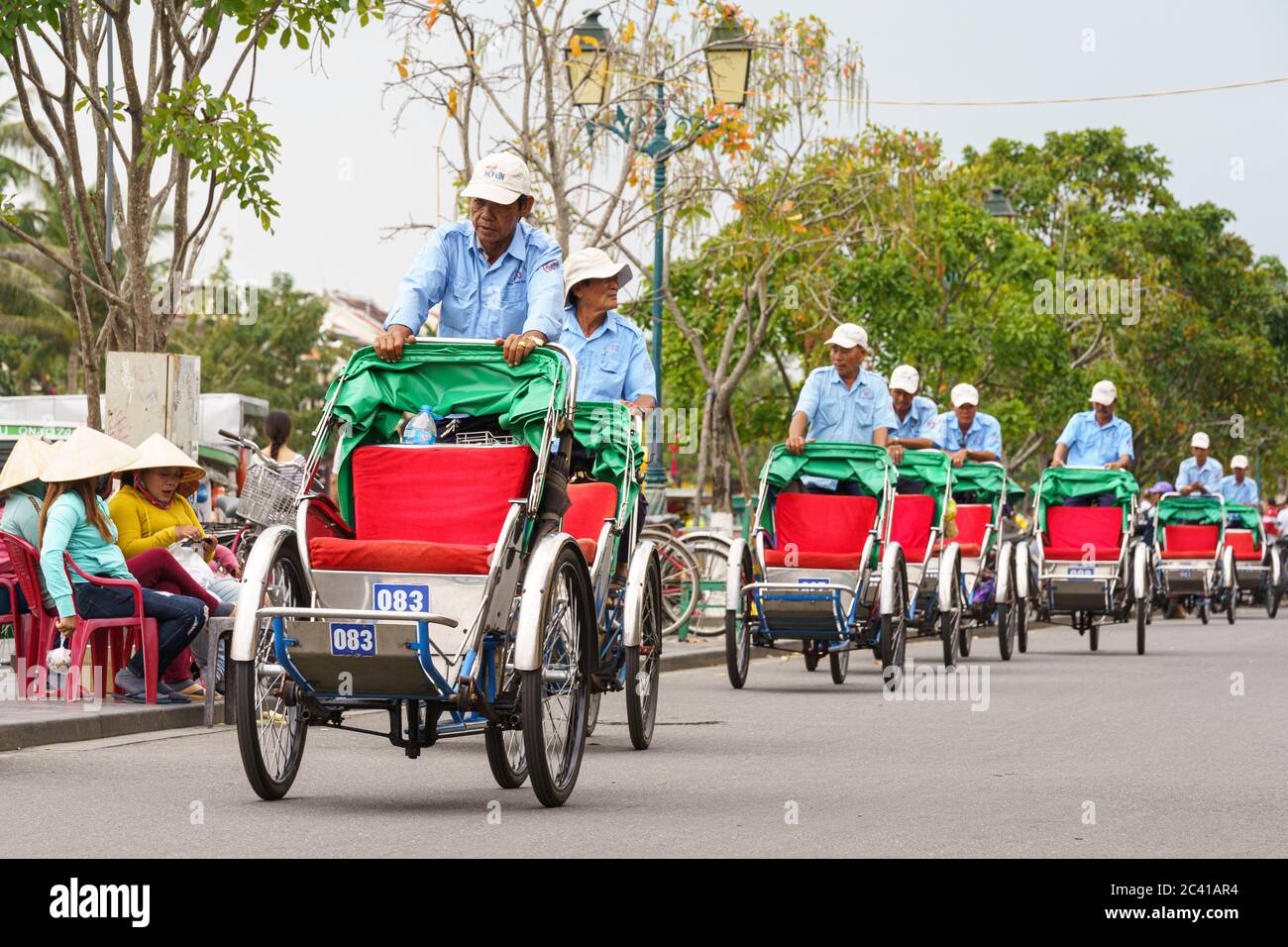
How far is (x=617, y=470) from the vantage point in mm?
9102

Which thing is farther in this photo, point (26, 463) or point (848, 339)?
point (848, 339)

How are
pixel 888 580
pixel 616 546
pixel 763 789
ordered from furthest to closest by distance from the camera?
pixel 888 580 < pixel 616 546 < pixel 763 789

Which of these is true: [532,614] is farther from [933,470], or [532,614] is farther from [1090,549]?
[1090,549]

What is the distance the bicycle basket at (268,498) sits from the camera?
1338cm

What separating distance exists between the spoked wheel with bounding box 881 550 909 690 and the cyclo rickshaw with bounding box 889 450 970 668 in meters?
1.06

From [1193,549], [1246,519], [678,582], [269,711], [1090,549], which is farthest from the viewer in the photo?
[1246,519]

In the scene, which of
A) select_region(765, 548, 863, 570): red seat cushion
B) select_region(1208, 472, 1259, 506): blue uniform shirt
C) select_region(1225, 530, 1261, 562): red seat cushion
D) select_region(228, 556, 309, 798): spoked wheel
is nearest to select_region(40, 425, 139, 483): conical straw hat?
select_region(228, 556, 309, 798): spoked wheel

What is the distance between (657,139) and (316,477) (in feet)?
38.2

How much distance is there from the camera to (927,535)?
580 inches

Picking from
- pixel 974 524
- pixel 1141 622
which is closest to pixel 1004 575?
pixel 974 524

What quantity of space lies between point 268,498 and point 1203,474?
1711 cm

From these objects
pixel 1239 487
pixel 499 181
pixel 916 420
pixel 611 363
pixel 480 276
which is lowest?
pixel 1239 487

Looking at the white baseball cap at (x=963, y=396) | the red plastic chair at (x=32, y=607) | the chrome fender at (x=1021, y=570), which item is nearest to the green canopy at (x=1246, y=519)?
the white baseball cap at (x=963, y=396)

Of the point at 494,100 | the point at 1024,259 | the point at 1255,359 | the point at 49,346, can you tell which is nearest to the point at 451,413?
the point at 494,100
